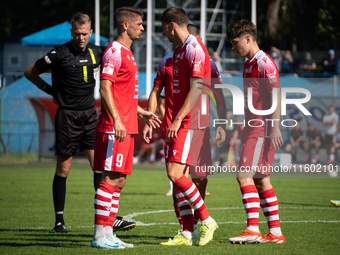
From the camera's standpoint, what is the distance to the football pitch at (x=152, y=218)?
205 inches

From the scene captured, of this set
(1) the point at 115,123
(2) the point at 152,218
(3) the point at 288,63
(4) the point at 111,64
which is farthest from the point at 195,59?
(3) the point at 288,63

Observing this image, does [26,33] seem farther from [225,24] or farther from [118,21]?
[118,21]

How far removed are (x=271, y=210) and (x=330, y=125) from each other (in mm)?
14476

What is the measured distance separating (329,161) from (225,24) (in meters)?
14.0

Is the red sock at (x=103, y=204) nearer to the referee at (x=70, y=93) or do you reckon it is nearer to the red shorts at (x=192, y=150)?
the red shorts at (x=192, y=150)

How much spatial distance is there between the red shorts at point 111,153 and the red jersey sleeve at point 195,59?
1.03m

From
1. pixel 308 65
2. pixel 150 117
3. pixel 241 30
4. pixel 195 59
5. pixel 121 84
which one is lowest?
pixel 150 117

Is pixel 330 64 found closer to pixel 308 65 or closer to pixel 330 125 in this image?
pixel 308 65

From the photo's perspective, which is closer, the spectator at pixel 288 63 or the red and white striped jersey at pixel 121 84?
the red and white striped jersey at pixel 121 84

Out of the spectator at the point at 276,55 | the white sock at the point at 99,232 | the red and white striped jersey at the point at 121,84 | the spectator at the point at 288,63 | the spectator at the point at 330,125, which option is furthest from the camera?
the spectator at the point at 288,63

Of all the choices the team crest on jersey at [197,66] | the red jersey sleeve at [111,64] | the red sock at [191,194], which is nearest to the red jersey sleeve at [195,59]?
the team crest on jersey at [197,66]

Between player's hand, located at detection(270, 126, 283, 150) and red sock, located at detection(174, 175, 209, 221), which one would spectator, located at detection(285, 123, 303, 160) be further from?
red sock, located at detection(174, 175, 209, 221)

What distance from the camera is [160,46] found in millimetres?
29797

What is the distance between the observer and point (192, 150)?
544cm
